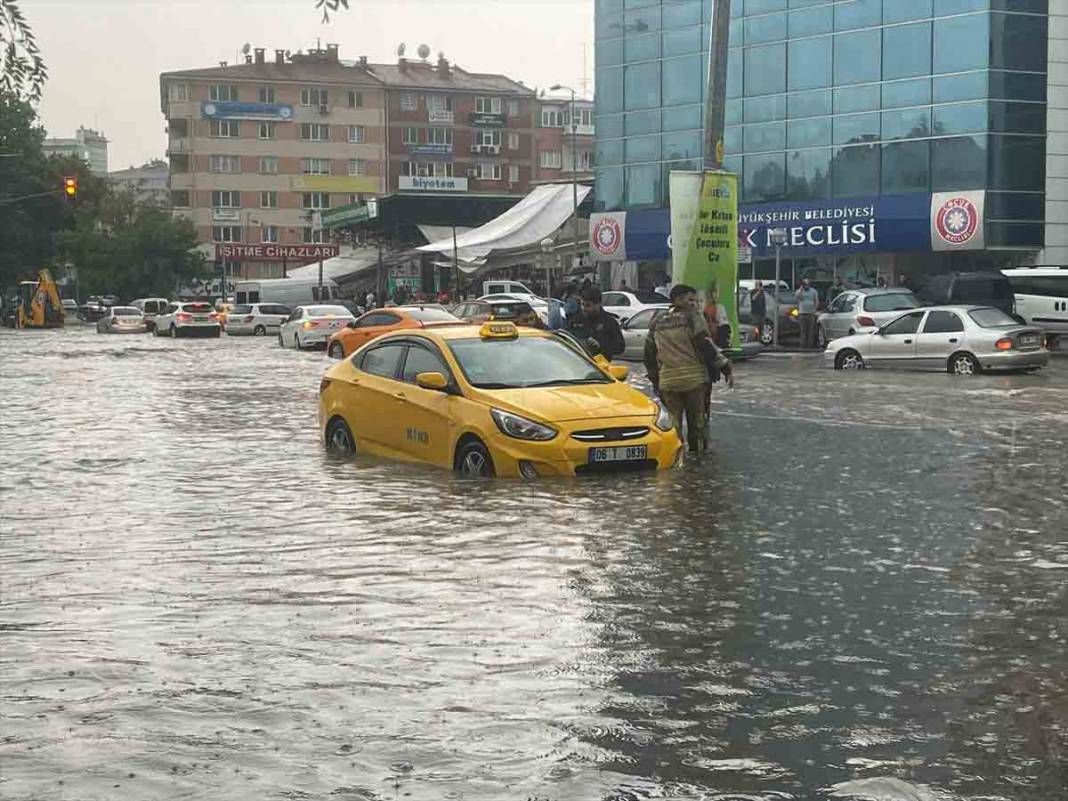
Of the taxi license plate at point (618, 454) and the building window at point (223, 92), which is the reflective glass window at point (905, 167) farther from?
the building window at point (223, 92)

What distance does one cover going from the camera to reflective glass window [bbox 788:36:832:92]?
183 ft

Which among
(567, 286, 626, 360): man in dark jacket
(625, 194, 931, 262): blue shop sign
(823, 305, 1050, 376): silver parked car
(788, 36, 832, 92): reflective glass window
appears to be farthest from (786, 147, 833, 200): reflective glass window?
(567, 286, 626, 360): man in dark jacket

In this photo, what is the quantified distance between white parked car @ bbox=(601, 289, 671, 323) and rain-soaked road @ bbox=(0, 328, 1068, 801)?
1061 inches

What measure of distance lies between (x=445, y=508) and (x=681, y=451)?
2.98 m

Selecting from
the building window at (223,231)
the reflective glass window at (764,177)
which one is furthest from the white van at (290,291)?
the building window at (223,231)

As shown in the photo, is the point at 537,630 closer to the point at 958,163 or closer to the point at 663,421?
the point at 663,421

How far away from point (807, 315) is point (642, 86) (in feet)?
81.7

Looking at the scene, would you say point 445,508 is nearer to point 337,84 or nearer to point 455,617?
point 455,617

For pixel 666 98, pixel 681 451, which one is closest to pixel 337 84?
pixel 666 98

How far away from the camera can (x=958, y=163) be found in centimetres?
5128

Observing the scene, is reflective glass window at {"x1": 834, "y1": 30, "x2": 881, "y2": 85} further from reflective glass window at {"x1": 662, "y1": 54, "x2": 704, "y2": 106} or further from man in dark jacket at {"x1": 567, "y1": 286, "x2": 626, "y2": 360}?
man in dark jacket at {"x1": 567, "y1": 286, "x2": 626, "y2": 360}

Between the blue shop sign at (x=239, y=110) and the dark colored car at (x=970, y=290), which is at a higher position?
the blue shop sign at (x=239, y=110)

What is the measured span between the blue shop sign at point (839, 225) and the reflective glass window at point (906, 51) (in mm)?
4182

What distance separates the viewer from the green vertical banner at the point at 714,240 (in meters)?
26.2
